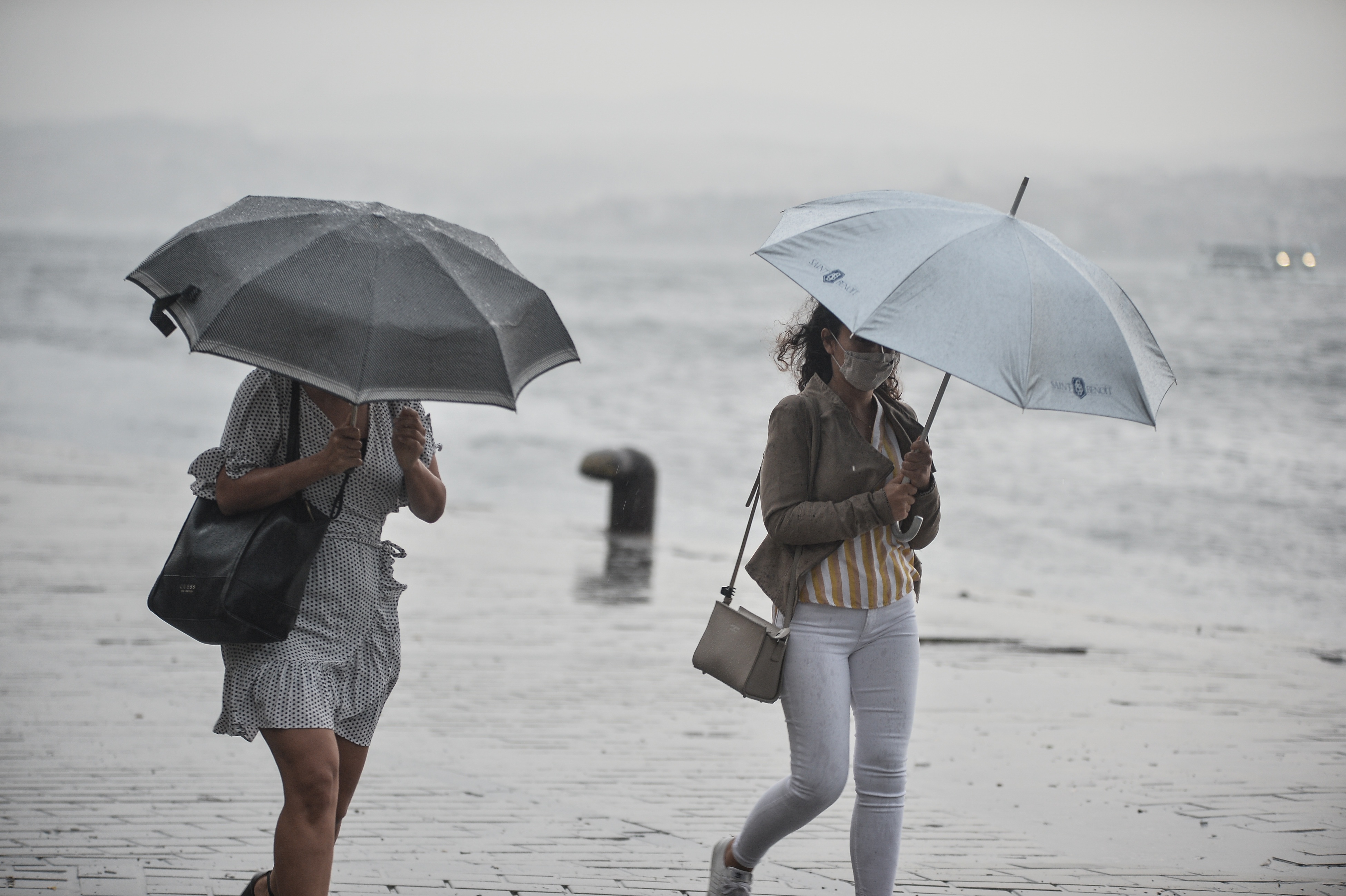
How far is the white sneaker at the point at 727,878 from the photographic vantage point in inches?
150

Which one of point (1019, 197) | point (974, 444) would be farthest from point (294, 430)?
point (974, 444)

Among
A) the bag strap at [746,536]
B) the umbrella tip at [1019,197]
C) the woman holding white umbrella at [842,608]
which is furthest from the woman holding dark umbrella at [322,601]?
the umbrella tip at [1019,197]

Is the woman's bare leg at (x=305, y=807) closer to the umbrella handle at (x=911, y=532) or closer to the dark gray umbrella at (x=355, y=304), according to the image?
the dark gray umbrella at (x=355, y=304)

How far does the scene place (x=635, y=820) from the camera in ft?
16.4

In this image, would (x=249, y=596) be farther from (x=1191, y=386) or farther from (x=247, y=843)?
(x=1191, y=386)

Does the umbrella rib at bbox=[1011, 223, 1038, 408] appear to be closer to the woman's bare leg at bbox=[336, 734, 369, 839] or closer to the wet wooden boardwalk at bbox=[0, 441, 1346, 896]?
the woman's bare leg at bbox=[336, 734, 369, 839]

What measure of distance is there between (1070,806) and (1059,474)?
21281 millimetres

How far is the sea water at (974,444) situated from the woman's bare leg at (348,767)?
1.57m

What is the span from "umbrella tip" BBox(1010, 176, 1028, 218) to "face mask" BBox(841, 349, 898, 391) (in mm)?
447

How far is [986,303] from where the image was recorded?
3.20 metres

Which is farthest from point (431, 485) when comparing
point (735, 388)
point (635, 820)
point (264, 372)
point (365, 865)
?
point (735, 388)

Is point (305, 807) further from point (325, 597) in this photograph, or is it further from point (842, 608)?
point (842, 608)

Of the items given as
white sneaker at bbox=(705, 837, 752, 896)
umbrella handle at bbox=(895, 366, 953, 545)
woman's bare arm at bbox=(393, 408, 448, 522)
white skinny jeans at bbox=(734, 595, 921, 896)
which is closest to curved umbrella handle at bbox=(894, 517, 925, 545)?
umbrella handle at bbox=(895, 366, 953, 545)

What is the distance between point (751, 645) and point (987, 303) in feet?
3.38
